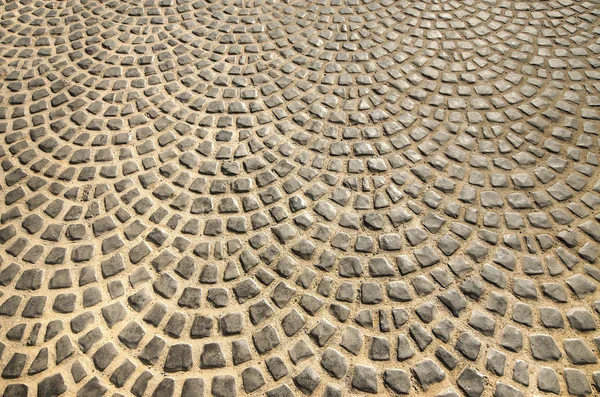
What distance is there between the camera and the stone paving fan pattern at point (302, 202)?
2182mm

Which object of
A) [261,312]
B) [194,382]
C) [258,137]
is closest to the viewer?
[194,382]

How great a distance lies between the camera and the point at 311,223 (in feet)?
8.87

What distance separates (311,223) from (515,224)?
49.9 inches

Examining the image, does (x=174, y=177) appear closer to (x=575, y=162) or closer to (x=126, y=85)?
(x=126, y=85)

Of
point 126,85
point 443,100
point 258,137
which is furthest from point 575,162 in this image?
point 126,85

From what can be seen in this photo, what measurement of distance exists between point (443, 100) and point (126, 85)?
8.41ft

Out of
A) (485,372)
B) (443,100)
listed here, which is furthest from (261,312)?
(443,100)

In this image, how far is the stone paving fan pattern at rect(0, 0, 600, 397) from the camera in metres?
2.18

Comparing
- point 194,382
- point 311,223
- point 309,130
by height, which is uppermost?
point 309,130

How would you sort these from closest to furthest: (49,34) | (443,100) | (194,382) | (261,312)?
1. (194,382)
2. (261,312)
3. (443,100)
4. (49,34)

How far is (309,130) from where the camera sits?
3.20 m

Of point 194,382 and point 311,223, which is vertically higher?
point 311,223

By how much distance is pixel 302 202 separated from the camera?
9.23ft

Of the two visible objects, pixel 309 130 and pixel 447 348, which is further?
pixel 309 130
